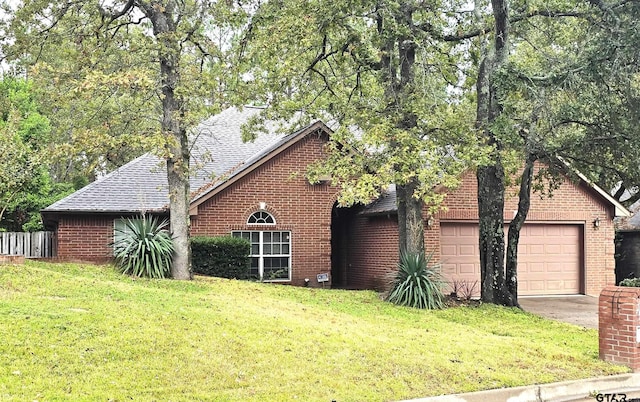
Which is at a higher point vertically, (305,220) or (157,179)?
(157,179)

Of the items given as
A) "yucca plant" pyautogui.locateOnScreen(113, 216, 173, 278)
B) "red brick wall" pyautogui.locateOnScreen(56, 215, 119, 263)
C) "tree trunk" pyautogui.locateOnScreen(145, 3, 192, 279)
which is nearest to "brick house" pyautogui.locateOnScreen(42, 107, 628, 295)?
"red brick wall" pyautogui.locateOnScreen(56, 215, 119, 263)

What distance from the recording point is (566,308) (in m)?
17.2

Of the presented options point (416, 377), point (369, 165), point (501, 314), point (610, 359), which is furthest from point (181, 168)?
point (610, 359)

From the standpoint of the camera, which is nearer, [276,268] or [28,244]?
[276,268]

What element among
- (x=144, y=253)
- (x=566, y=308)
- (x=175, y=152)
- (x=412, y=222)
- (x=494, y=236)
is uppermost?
(x=175, y=152)

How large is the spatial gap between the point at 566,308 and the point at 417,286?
16.7 feet

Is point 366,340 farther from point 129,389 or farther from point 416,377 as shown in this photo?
point 129,389

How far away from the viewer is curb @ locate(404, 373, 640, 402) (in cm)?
784

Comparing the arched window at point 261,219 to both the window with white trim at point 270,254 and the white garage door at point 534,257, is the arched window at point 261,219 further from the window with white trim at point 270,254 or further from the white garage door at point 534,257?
the white garage door at point 534,257

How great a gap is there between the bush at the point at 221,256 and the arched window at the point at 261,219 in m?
1.55

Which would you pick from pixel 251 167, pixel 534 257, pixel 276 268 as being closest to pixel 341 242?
pixel 276 268

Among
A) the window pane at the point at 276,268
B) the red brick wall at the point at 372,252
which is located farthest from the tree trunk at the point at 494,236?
the window pane at the point at 276,268

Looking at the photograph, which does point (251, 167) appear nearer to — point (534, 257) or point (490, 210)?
point (490, 210)

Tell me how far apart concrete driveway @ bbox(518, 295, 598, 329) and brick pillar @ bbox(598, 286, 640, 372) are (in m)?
4.37
